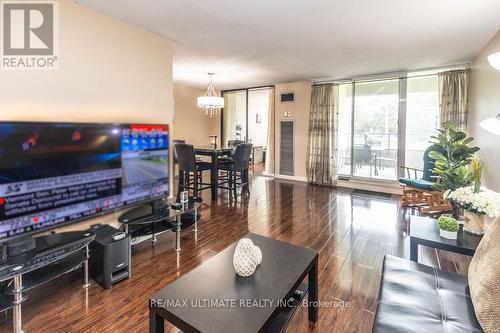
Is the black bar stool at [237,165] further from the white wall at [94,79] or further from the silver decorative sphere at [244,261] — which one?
the silver decorative sphere at [244,261]

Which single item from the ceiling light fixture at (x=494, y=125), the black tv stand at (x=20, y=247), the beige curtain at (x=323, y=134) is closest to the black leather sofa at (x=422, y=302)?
the ceiling light fixture at (x=494, y=125)

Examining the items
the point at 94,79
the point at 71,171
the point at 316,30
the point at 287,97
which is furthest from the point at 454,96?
the point at 71,171

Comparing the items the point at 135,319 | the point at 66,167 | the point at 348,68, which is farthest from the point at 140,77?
the point at 348,68

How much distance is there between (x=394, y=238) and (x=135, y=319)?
283 cm

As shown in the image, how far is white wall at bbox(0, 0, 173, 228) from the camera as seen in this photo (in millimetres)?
2020

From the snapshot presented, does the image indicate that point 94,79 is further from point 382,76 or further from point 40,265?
point 382,76

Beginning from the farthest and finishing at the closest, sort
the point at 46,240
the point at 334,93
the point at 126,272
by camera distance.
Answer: the point at 334,93 < the point at 126,272 < the point at 46,240

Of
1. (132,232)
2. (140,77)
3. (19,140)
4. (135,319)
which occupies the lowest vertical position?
(135,319)

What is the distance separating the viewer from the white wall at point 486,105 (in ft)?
9.95

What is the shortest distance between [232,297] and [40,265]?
1.32 m

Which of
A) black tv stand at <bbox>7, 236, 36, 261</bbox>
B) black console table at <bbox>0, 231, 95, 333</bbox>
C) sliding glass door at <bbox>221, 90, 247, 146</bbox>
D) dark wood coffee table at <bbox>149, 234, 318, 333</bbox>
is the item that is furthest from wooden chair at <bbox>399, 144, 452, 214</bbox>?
sliding glass door at <bbox>221, 90, 247, 146</bbox>

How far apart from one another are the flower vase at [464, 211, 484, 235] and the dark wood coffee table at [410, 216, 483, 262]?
4 centimetres

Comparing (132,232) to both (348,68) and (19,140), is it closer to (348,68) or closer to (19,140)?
(19,140)

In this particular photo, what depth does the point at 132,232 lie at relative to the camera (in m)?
2.53
